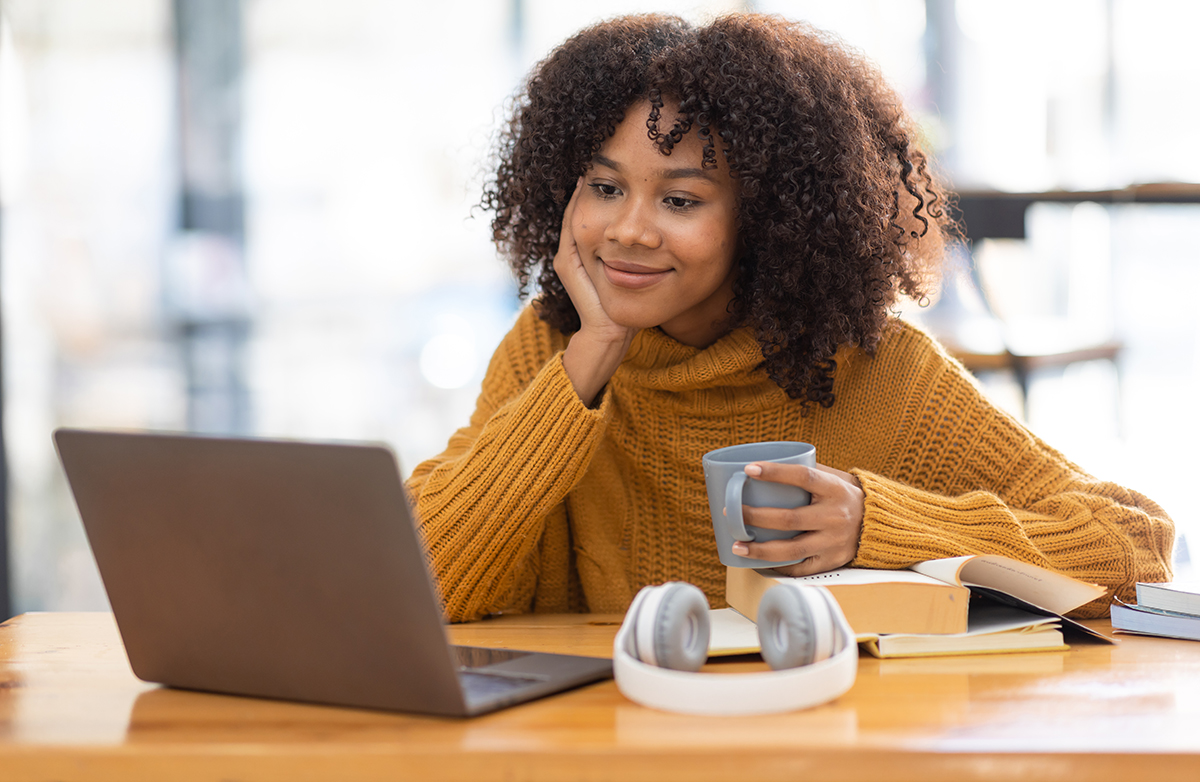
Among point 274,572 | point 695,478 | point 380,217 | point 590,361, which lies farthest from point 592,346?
point 380,217

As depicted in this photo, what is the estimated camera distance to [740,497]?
886 millimetres

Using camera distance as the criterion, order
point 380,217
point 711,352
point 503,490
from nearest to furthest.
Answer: point 503,490 < point 711,352 < point 380,217

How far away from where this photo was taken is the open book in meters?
0.87

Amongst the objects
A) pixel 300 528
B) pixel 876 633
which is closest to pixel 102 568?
pixel 300 528

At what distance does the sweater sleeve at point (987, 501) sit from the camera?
→ 101 centimetres

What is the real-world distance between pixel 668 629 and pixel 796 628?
0.29 feet

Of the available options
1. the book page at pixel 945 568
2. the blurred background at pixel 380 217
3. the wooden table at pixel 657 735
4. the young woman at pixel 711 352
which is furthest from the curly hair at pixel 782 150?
the blurred background at pixel 380 217

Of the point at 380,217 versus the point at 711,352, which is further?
the point at 380,217

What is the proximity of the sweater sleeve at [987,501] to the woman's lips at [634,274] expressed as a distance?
337 millimetres

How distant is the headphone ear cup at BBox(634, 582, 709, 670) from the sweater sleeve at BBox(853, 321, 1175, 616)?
292mm

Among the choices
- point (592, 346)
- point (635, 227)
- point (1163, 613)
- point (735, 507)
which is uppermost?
point (635, 227)

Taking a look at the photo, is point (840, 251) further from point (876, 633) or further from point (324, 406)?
point (324, 406)

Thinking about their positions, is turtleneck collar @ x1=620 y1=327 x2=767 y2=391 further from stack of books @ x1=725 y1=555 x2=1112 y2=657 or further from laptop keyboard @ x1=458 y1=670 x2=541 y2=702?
laptop keyboard @ x1=458 y1=670 x2=541 y2=702

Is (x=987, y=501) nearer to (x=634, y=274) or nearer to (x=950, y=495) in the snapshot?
(x=950, y=495)
